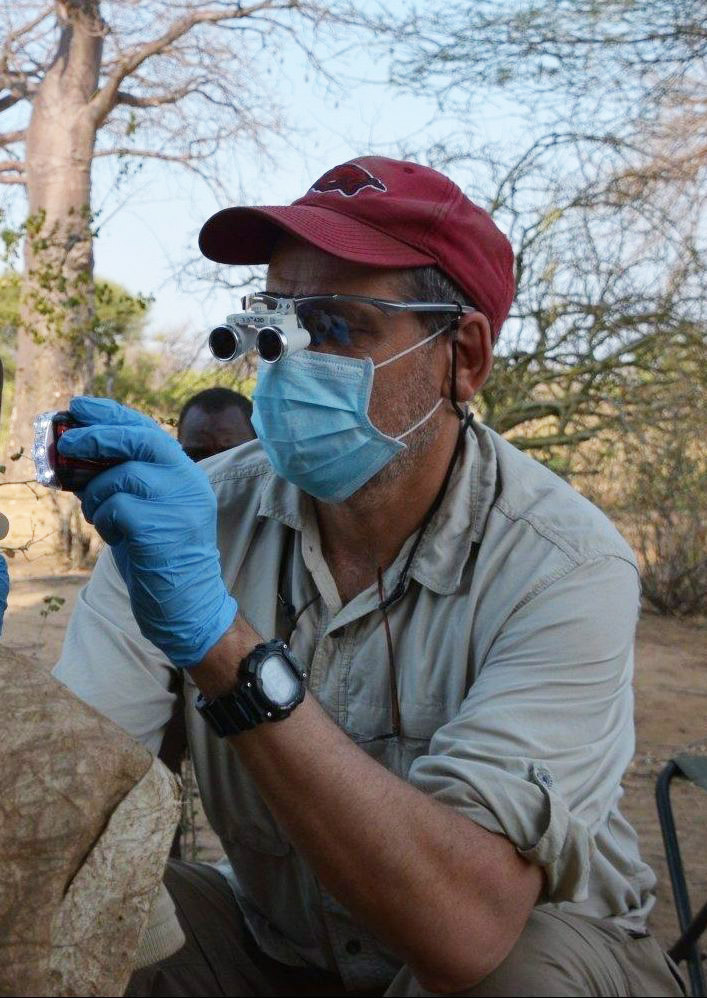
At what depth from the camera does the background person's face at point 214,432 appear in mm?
3820

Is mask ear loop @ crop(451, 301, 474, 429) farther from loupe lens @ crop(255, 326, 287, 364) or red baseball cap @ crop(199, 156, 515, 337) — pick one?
loupe lens @ crop(255, 326, 287, 364)

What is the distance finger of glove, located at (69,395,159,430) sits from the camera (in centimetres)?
156

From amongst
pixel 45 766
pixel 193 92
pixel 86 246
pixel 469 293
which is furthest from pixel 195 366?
pixel 45 766

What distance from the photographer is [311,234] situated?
1942 millimetres

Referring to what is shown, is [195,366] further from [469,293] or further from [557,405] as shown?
[469,293]

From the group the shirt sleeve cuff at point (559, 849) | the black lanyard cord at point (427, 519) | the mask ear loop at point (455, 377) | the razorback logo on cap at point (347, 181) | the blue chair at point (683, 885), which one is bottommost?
the blue chair at point (683, 885)

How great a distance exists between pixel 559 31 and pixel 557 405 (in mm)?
3140

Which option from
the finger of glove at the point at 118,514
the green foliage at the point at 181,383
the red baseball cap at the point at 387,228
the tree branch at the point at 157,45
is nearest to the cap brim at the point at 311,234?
the red baseball cap at the point at 387,228

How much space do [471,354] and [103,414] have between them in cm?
88

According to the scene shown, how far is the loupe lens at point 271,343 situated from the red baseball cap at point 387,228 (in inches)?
6.8

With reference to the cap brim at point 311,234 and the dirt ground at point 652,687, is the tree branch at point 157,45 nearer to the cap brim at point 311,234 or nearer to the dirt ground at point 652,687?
the dirt ground at point 652,687

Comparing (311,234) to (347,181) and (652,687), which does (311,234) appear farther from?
(652,687)

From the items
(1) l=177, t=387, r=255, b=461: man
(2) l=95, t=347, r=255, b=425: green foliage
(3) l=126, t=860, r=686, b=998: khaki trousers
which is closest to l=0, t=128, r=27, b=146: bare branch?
(2) l=95, t=347, r=255, b=425: green foliage

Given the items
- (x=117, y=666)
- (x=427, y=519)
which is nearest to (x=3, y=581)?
(x=117, y=666)
